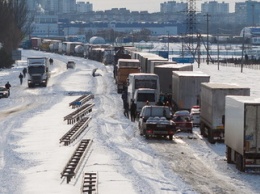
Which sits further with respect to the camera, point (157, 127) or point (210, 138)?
point (157, 127)

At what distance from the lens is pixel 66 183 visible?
23844 mm

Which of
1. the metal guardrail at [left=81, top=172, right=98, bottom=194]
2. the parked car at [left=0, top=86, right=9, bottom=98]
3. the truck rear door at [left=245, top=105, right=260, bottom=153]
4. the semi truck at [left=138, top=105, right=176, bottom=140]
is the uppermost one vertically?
the truck rear door at [left=245, top=105, right=260, bottom=153]

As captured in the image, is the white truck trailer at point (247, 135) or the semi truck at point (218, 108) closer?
the white truck trailer at point (247, 135)

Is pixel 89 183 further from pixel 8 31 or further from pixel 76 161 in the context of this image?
pixel 8 31

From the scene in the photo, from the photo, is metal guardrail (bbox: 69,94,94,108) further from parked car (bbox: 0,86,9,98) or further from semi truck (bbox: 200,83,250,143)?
semi truck (bbox: 200,83,250,143)

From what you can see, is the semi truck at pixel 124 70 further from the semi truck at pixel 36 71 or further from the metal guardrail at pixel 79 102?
the semi truck at pixel 36 71

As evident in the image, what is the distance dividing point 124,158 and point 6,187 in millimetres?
6348

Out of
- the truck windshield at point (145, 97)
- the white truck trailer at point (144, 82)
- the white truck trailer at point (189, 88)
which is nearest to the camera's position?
the white truck trailer at point (189, 88)

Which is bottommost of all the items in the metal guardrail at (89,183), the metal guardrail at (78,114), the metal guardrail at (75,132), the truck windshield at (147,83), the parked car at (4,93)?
the parked car at (4,93)

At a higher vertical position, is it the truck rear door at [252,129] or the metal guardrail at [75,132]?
the truck rear door at [252,129]

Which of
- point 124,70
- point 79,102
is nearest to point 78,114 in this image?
point 79,102

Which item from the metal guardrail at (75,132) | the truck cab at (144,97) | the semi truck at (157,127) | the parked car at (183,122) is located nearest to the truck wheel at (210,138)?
the semi truck at (157,127)

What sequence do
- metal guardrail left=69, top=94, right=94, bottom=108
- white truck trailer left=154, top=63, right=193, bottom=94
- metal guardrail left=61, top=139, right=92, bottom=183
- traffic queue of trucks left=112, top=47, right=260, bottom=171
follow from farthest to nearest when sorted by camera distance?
metal guardrail left=69, top=94, right=94, bottom=108
white truck trailer left=154, top=63, right=193, bottom=94
traffic queue of trucks left=112, top=47, right=260, bottom=171
metal guardrail left=61, top=139, right=92, bottom=183

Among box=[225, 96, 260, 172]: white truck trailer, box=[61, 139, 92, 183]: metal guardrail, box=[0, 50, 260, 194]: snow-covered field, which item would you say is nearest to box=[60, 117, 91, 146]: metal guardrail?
box=[0, 50, 260, 194]: snow-covered field
